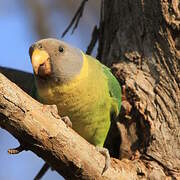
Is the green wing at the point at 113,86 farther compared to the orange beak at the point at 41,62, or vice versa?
the green wing at the point at 113,86

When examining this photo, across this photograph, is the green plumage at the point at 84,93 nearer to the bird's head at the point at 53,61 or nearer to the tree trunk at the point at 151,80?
the bird's head at the point at 53,61

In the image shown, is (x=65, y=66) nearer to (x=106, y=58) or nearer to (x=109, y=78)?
(x=109, y=78)

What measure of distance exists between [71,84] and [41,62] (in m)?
0.23

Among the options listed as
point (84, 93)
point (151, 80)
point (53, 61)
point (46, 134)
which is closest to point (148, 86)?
point (151, 80)

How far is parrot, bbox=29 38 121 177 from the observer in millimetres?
2758

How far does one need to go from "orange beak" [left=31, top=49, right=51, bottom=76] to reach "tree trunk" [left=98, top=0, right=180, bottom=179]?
0.72 meters

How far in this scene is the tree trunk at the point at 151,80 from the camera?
3.05 metres

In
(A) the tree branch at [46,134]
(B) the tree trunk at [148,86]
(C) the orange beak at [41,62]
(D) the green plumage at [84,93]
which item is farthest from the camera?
(B) the tree trunk at [148,86]

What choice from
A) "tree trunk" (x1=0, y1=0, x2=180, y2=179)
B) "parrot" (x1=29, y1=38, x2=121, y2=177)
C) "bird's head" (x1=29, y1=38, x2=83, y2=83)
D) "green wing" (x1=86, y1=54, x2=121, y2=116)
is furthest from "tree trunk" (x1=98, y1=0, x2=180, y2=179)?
"bird's head" (x1=29, y1=38, x2=83, y2=83)

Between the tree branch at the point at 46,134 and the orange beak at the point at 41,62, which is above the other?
the orange beak at the point at 41,62

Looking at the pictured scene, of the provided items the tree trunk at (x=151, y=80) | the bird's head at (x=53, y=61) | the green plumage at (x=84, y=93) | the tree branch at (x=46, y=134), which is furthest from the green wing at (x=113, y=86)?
the tree branch at (x=46, y=134)

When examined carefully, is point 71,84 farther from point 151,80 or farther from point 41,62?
point 151,80

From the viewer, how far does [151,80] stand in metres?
3.19

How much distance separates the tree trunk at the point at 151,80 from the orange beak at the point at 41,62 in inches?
28.2
